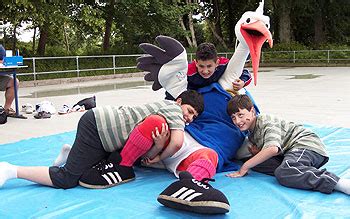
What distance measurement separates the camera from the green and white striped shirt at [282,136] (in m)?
3.05

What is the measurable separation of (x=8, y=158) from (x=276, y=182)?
240cm

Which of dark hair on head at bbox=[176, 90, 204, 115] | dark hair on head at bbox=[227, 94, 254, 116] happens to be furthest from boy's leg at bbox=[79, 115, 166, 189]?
dark hair on head at bbox=[227, 94, 254, 116]

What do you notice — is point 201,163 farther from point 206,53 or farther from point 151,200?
point 206,53

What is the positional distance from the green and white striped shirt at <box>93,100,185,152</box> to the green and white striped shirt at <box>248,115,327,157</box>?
613 millimetres

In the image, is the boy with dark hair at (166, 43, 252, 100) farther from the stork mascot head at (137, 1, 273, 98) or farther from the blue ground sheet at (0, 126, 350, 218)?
the blue ground sheet at (0, 126, 350, 218)

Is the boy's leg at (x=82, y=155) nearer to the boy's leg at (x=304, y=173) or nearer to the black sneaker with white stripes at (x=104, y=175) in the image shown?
the black sneaker with white stripes at (x=104, y=175)

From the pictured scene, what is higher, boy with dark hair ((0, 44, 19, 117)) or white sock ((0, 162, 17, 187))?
boy with dark hair ((0, 44, 19, 117))

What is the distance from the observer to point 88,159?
2.94m

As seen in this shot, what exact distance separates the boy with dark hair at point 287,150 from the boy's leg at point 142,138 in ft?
2.03

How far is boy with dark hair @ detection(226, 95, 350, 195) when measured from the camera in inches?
112

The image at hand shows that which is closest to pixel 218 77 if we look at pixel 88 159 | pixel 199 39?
pixel 88 159

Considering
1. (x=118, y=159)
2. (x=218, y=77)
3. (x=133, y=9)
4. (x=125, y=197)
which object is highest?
(x=133, y=9)

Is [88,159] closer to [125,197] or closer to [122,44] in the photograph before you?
[125,197]

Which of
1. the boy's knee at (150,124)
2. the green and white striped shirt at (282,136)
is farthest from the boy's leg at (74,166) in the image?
the green and white striped shirt at (282,136)
